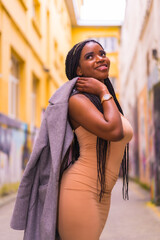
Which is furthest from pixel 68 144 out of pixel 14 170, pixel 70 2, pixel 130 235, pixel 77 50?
pixel 70 2

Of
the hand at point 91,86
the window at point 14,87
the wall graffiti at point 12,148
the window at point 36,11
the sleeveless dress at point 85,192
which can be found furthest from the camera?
the window at point 36,11

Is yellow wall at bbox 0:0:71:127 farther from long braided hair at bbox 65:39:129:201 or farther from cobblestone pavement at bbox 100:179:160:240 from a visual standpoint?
long braided hair at bbox 65:39:129:201

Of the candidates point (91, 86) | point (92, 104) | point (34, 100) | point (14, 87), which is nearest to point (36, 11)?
point (34, 100)

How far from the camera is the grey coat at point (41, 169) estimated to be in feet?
5.96

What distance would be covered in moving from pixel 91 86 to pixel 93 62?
0.14m

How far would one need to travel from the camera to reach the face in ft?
6.48

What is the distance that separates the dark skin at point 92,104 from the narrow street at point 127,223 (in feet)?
11.9

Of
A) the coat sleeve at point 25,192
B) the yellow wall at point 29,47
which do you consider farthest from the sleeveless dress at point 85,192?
the yellow wall at point 29,47

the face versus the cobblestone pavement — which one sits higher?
the face

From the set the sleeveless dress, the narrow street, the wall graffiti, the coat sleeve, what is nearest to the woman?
the sleeveless dress

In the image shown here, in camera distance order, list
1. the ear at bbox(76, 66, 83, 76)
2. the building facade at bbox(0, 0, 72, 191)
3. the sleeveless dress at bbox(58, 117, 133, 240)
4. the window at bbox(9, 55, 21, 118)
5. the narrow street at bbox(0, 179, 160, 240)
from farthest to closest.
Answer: the window at bbox(9, 55, 21, 118)
the building facade at bbox(0, 0, 72, 191)
the narrow street at bbox(0, 179, 160, 240)
the ear at bbox(76, 66, 83, 76)
the sleeveless dress at bbox(58, 117, 133, 240)

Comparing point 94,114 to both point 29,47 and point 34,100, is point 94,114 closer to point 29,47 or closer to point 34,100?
point 29,47

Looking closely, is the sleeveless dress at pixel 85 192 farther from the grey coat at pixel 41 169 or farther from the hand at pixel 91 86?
the hand at pixel 91 86

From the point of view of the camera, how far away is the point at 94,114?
70.4 inches
